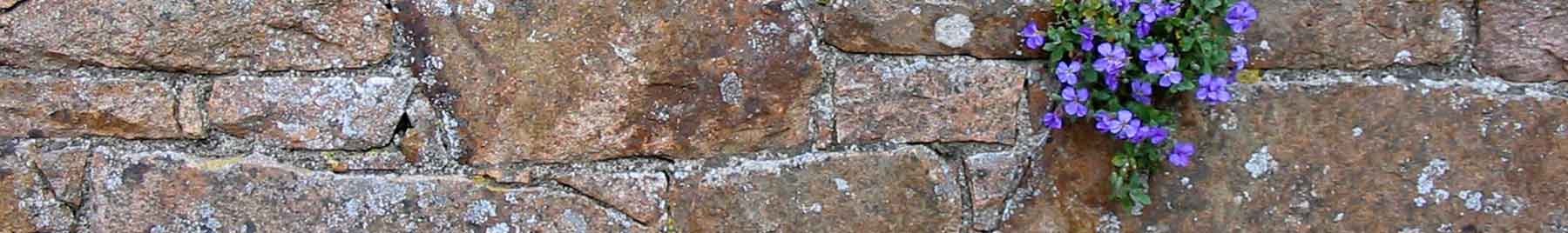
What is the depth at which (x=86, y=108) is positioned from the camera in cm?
123

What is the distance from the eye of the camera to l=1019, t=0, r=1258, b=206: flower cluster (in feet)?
3.77

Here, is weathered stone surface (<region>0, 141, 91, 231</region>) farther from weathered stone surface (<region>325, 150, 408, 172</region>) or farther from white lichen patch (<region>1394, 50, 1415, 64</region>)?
white lichen patch (<region>1394, 50, 1415, 64</region>)

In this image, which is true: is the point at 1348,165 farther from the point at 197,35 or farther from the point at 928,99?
the point at 197,35

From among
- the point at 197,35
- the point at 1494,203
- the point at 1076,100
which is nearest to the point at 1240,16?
the point at 1076,100

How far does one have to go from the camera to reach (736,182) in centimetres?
129

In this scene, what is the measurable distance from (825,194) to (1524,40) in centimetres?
69

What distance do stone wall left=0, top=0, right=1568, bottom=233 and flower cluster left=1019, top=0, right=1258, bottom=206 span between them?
4 centimetres

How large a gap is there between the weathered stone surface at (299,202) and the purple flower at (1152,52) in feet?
1.71

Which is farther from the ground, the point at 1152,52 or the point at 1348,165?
the point at 1152,52

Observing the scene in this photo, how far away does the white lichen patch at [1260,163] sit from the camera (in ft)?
4.21

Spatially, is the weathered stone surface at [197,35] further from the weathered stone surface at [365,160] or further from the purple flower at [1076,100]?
the purple flower at [1076,100]

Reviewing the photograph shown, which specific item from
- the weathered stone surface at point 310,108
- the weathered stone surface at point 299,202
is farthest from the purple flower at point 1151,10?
the weathered stone surface at point 310,108

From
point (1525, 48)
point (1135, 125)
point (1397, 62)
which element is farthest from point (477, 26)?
point (1525, 48)

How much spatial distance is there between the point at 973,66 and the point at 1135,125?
0.16 metres
